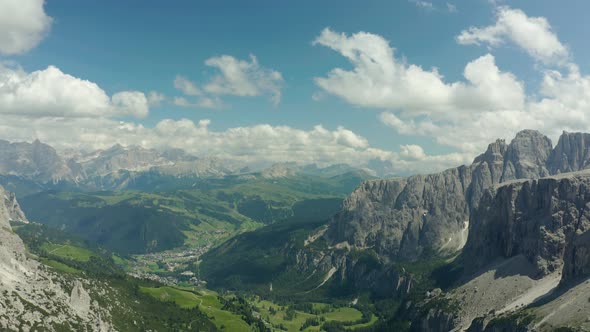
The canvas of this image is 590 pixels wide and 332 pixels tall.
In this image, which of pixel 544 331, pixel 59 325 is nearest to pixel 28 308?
pixel 59 325

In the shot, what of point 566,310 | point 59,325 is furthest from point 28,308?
point 566,310

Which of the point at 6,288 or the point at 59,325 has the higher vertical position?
the point at 6,288

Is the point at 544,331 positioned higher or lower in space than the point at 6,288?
lower

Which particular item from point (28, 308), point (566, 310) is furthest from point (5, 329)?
point (566, 310)

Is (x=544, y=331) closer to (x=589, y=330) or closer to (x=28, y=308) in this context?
(x=589, y=330)

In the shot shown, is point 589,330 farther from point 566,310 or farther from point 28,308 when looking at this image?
point 28,308

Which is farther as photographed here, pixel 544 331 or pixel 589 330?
pixel 544 331

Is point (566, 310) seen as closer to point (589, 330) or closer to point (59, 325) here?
point (589, 330)

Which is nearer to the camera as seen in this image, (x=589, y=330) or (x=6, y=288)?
(x=589, y=330)
